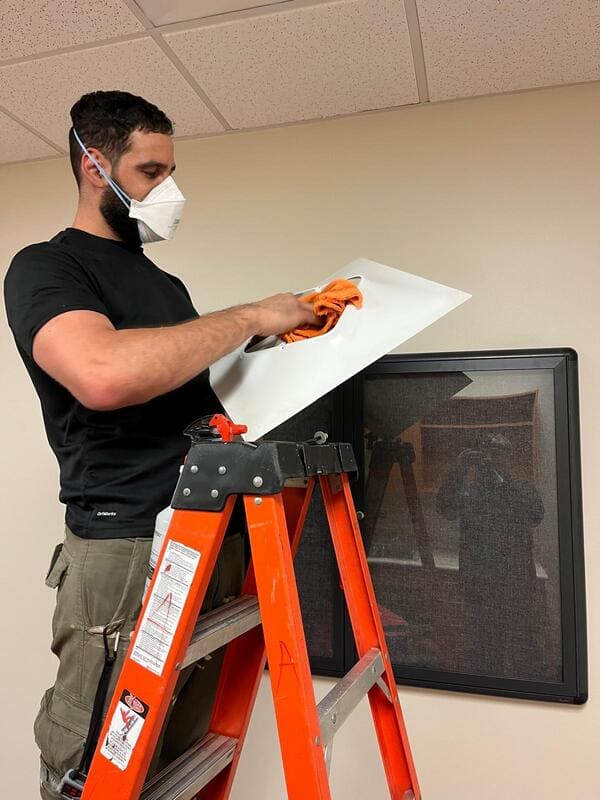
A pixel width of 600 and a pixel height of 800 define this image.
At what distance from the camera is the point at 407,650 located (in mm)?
1566

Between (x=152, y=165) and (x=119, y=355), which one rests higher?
(x=152, y=165)

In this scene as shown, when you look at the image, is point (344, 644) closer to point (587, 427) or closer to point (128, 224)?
point (587, 427)

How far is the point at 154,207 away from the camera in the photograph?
1.13 metres

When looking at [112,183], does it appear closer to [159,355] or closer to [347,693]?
[159,355]

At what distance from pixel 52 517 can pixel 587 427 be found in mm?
1620

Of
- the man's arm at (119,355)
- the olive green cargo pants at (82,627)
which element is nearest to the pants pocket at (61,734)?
the olive green cargo pants at (82,627)

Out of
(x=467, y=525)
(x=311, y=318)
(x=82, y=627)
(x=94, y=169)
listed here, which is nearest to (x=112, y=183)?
(x=94, y=169)

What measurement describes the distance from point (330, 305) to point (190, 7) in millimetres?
833

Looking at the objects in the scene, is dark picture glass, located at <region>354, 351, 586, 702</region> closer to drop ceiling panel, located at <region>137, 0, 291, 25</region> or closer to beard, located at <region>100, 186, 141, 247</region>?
beard, located at <region>100, 186, 141, 247</region>

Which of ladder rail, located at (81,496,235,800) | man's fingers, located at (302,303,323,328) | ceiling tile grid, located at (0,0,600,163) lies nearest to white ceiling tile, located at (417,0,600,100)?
ceiling tile grid, located at (0,0,600,163)

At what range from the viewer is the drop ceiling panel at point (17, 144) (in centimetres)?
185

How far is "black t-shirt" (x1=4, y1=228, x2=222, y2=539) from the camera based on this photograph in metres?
0.95

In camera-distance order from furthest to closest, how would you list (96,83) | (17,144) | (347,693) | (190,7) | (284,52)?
1. (17,144)
2. (96,83)
3. (284,52)
4. (190,7)
5. (347,693)

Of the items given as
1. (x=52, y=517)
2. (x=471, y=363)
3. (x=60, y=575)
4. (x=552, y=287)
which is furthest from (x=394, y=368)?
(x=52, y=517)
